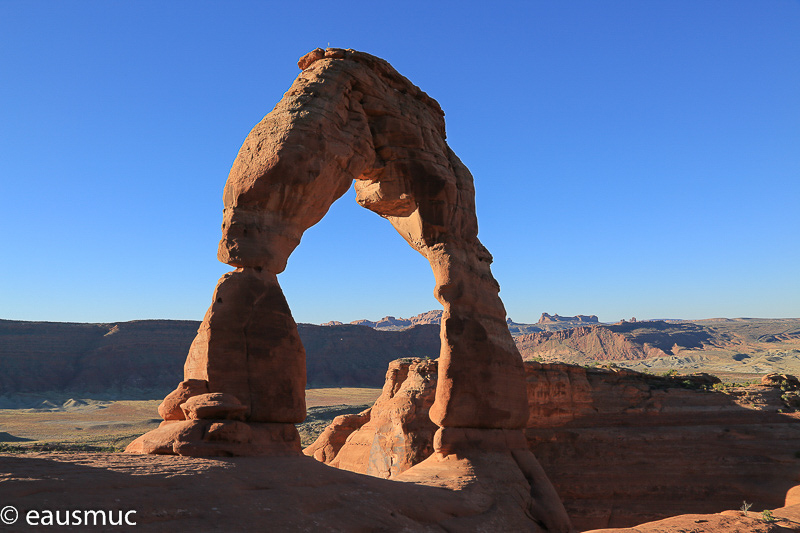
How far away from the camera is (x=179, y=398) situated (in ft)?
25.1

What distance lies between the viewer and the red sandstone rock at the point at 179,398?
7652 mm

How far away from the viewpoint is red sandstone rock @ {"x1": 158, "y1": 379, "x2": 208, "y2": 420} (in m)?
7.65

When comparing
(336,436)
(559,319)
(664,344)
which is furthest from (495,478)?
(559,319)

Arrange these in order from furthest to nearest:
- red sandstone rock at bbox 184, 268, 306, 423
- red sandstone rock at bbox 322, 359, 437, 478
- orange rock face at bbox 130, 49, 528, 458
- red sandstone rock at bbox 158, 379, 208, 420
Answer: red sandstone rock at bbox 322, 359, 437, 478, orange rock face at bbox 130, 49, 528, 458, red sandstone rock at bbox 184, 268, 306, 423, red sandstone rock at bbox 158, 379, 208, 420

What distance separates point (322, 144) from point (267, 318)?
122 inches

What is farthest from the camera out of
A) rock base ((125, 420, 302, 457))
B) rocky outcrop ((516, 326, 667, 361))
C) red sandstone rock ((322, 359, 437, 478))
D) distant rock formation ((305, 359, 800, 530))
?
rocky outcrop ((516, 326, 667, 361))

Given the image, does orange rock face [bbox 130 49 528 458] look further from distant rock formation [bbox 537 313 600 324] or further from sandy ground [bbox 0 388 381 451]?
distant rock formation [bbox 537 313 600 324]

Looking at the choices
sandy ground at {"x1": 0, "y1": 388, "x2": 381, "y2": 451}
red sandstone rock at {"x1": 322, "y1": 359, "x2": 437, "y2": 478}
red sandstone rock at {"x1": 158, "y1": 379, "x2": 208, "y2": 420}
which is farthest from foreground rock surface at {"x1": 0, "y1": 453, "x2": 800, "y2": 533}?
sandy ground at {"x1": 0, "y1": 388, "x2": 381, "y2": 451}

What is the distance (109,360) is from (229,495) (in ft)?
213

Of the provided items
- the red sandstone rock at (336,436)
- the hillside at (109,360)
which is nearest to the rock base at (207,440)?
the red sandstone rock at (336,436)

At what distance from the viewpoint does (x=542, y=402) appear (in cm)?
1745

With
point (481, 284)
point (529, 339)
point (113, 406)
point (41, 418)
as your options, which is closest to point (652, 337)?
point (529, 339)

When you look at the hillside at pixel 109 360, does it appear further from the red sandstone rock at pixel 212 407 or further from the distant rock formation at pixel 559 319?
the distant rock formation at pixel 559 319

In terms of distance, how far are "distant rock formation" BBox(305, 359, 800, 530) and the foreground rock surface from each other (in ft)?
25.8
